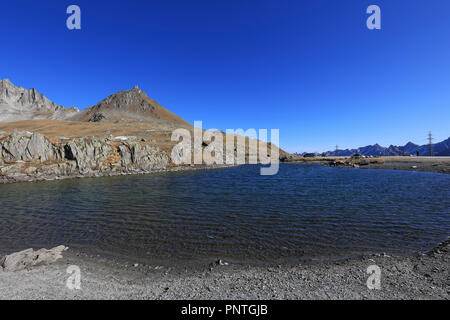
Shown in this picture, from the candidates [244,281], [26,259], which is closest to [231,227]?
[244,281]

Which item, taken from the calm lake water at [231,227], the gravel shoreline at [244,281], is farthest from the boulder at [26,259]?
the calm lake water at [231,227]

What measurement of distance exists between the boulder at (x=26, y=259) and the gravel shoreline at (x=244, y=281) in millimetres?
836

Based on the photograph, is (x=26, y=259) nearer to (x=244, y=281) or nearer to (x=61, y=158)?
(x=244, y=281)

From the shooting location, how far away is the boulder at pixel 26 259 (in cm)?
1181

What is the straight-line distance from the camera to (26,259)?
12.5m

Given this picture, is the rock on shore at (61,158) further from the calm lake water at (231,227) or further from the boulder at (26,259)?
the boulder at (26,259)

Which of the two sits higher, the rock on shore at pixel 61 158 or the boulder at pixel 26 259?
the rock on shore at pixel 61 158

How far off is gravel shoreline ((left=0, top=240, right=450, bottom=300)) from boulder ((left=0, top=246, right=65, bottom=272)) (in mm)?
836

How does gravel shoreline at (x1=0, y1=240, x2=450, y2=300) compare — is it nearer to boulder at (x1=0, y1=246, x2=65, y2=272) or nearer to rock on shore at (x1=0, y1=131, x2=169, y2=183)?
boulder at (x1=0, y1=246, x2=65, y2=272)

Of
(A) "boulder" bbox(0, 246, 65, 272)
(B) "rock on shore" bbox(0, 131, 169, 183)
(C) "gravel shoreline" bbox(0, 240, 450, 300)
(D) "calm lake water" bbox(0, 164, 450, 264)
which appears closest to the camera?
(C) "gravel shoreline" bbox(0, 240, 450, 300)

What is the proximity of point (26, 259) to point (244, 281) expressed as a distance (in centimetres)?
1456

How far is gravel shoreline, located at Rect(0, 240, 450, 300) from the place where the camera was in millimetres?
9016

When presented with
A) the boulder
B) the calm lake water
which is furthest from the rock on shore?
the boulder
